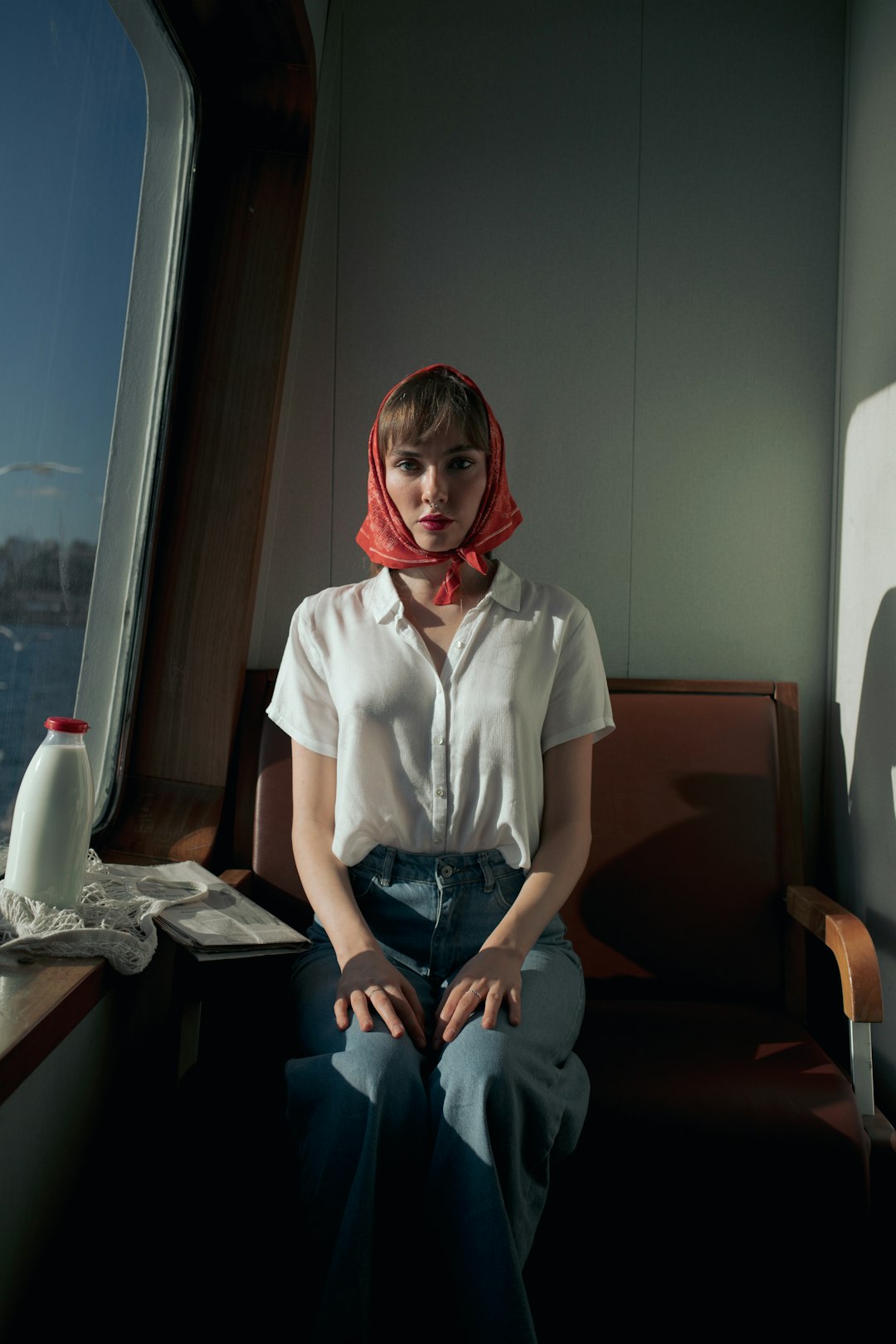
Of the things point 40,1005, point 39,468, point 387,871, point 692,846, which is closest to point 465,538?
point 387,871

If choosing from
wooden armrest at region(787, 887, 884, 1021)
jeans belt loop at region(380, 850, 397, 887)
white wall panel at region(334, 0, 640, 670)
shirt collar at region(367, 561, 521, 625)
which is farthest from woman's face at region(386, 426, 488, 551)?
wooden armrest at region(787, 887, 884, 1021)

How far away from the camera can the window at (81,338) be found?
1.74 meters

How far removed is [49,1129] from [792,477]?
2315 millimetres

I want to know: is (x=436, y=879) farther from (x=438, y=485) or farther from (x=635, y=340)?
(x=635, y=340)

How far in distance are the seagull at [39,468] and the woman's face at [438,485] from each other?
2.18 feet

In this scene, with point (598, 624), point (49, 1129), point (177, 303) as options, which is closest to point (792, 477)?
point (598, 624)

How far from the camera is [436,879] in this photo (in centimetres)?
180

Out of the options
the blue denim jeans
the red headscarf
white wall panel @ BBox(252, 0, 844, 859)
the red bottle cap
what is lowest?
the blue denim jeans

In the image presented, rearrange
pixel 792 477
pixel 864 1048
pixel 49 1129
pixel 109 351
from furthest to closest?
1. pixel 792 477
2. pixel 109 351
3. pixel 864 1048
4. pixel 49 1129

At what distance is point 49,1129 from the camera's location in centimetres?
151

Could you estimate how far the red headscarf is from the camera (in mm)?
1973

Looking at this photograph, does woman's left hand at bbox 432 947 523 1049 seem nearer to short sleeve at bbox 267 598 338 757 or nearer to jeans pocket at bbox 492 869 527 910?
jeans pocket at bbox 492 869 527 910

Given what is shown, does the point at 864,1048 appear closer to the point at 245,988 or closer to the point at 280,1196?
the point at 280,1196

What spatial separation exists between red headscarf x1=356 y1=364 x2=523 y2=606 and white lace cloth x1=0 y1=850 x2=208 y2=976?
798mm
